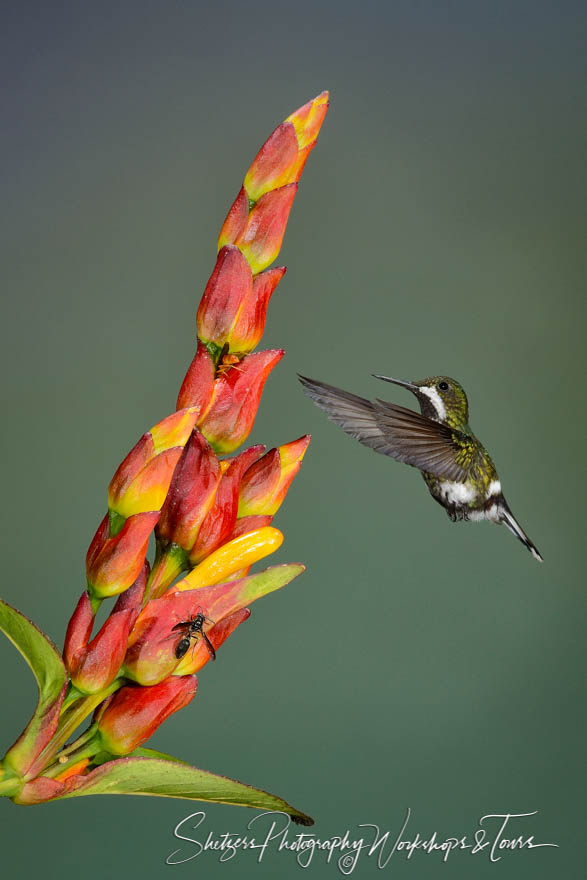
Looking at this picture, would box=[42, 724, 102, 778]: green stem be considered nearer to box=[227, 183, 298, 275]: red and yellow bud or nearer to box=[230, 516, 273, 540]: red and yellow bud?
box=[230, 516, 273, 540]: red and yellow bud

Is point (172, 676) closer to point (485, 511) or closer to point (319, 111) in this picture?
point (319, 111)

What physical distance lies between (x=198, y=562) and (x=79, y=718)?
76 millimetres

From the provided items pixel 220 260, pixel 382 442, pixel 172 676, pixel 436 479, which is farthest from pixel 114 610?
pixel 436 479

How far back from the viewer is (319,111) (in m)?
0.37

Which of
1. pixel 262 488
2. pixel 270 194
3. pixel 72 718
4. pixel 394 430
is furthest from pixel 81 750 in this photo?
pixel 394 430

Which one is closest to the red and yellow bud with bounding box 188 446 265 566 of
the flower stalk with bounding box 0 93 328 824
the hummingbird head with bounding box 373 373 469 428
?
the flower stalk with bounding box 0 93 328 824

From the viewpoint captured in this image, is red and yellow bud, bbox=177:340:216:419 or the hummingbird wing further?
the hummingbird wing

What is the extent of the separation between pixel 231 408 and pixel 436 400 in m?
0.40

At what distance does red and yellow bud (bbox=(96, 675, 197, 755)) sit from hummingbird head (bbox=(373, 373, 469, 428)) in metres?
0.42

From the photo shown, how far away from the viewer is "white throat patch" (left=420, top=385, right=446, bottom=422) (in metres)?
0.72

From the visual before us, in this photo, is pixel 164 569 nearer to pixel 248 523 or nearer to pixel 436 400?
pixel 248 523

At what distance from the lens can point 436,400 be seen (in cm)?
73

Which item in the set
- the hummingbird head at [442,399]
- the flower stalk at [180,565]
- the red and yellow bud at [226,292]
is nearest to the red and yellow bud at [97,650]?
the flower stalk at [180,565]

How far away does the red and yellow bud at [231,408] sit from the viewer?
36cm
